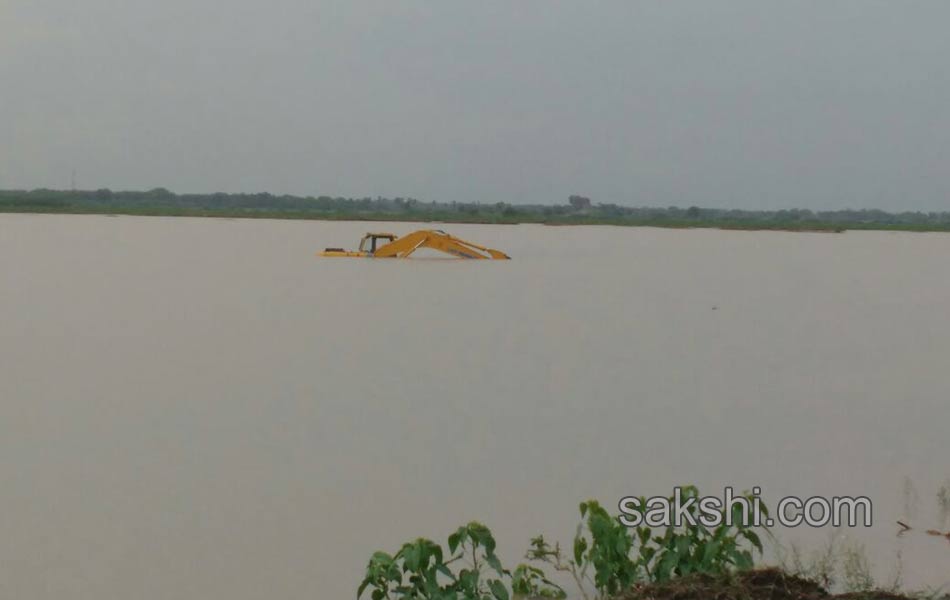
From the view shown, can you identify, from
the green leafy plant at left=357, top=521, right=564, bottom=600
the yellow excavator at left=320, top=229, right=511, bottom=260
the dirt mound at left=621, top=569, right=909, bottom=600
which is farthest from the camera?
the yellow excavator at left=320, top=229, right=511, bottom=260

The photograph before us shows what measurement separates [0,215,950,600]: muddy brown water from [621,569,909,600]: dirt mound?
784mm

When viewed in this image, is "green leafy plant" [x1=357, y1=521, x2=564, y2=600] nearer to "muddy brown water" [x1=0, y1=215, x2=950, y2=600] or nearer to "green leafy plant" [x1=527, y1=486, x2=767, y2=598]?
"green leafy plant" [x1=527, y1=486, x2=767, y2=598]

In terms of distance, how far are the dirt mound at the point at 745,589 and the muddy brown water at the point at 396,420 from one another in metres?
0.78

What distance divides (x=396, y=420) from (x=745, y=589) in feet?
9.35

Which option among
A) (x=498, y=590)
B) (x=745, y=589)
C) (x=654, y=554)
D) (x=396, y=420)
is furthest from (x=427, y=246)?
(x=745, y=589)

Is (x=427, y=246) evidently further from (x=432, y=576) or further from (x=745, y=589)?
(x=745, y=589)

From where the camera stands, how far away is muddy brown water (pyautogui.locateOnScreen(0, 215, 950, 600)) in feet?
12.7

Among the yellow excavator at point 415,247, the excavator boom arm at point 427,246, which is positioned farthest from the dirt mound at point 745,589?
the excavator boom arm at point 427,246

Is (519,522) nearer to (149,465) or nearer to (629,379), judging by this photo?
(149,465)

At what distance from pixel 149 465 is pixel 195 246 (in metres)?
16.4

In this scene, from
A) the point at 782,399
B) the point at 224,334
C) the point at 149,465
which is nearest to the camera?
the point at 149,465

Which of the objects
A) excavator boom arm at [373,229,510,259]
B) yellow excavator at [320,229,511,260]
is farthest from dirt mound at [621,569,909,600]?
excavator boom arm at [373,229,510,259]

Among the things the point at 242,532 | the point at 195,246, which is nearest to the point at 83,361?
the point at 242,532

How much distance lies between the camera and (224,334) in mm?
8422
